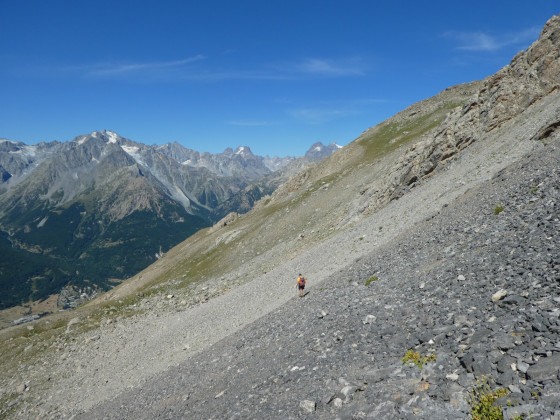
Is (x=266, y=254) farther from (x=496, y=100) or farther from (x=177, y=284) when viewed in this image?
(x=496, y=100)

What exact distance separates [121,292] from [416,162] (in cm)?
9658

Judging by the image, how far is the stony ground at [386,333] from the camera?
381 inches

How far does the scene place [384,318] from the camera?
15344 millimetres

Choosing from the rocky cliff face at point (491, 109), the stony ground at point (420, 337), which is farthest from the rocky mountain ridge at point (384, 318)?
the rocky cliff face at point (491, 109)

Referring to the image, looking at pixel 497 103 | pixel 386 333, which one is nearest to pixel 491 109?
pixel 497 103

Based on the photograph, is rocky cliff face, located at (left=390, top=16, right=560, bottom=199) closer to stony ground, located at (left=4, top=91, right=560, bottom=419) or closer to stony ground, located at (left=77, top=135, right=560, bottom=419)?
stony ground, located at (left=4, top=91, right=560, bottom=419)

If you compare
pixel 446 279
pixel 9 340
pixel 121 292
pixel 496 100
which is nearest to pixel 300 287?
pixel 446 279

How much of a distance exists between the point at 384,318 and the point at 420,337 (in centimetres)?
323

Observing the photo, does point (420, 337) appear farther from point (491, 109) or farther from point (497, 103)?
point (497, 103)

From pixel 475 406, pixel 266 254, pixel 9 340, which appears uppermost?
pixel 9 340

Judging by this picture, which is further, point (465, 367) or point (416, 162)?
point (416, 162)

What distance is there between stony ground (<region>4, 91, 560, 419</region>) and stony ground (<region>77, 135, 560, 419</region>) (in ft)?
0.20

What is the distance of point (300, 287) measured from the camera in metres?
28.8

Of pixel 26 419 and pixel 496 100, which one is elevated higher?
pixel 496 100
